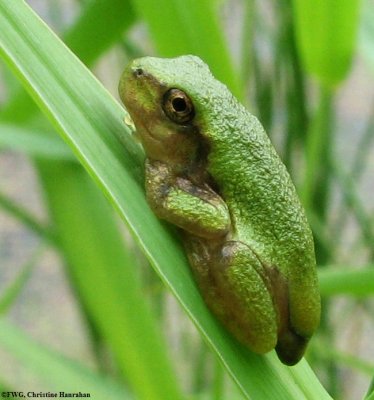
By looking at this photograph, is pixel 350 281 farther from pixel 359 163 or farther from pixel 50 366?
pixel 359 163

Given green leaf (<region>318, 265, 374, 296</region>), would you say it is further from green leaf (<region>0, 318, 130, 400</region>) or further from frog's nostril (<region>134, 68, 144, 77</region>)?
green leaf (<region>0, 318, 130, 400</region>)

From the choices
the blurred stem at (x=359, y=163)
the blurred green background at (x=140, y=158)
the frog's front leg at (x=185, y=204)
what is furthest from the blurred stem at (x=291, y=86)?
the frog's front leg at (x=185, y=204)

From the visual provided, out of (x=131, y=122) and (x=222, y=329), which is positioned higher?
(x=131, y=122)

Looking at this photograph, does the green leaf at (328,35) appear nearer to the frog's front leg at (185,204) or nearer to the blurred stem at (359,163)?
the frog's front leg at (185,204)

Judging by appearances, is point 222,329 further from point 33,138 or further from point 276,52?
point 276,52

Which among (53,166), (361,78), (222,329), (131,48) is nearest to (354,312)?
(131,48)

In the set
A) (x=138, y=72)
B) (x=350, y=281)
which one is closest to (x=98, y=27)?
(x=138, y=72)
